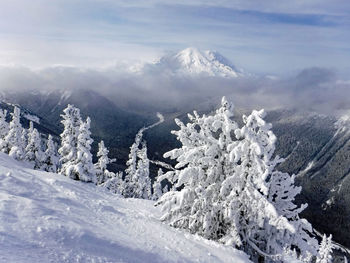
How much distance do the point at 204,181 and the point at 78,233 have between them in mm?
9898

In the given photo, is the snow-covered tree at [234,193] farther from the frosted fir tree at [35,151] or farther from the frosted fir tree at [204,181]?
the frosted fir tree at [35,151]

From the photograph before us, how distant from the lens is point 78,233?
42.3 ft

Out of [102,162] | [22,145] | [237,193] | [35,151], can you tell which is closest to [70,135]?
[35,151]

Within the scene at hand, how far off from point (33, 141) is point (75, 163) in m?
16.5

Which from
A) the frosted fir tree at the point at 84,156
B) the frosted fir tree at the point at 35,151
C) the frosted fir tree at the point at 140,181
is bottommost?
the frosted fir tree at the point at 140,181

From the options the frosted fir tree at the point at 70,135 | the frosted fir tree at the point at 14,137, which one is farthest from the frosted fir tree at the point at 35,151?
the frosted fir tree at the point at 70,135

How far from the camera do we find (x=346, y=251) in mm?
196625

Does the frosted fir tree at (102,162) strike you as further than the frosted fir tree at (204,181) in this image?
Yes

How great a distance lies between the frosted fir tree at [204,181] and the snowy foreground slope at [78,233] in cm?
215

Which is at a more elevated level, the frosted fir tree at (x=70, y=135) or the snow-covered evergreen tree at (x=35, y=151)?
the frosted fir tree at (x=70, y=135)

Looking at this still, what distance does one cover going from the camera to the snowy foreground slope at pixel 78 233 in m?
11.0

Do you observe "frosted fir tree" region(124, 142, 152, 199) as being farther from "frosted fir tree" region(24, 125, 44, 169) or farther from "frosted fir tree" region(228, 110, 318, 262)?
"frosted fir tree" region(228, 110, 318, 262)

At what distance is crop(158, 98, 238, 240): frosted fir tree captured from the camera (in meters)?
20.0

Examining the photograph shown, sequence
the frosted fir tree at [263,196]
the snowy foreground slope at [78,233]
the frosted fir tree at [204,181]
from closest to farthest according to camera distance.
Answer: the snowy foreground slope at [78,233] → the frosted fir tree at [263,196] → the frosted fir tree at [204,181]
